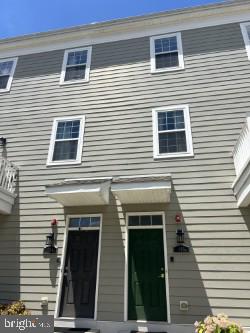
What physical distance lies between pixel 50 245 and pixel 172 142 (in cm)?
386

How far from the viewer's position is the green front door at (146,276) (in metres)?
5.45

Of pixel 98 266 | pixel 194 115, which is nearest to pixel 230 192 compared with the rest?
pixel 194 115

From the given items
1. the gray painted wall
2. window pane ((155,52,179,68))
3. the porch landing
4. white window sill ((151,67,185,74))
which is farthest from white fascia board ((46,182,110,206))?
window pane ((155,52,179,68))

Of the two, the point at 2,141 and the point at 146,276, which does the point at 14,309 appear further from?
the point at 2,141

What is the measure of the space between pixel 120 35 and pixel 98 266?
718 centimetres

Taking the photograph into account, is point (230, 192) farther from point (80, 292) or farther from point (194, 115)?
point (80, 292)

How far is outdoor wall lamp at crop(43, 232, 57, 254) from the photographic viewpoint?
622 cm

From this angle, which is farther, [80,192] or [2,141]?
[2,141]

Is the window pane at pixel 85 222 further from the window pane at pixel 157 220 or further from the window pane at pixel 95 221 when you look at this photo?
the window pane at pixel 157 220

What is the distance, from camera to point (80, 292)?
584cm

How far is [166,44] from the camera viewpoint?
842cm

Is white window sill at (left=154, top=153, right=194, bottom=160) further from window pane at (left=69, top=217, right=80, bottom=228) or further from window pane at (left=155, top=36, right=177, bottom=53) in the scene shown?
window pane at (left=155, top=36, right=177, bottom=53)

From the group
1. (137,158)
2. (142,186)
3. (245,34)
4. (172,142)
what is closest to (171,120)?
(172,142)

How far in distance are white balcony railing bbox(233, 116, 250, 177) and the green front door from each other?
2207 millimetres
